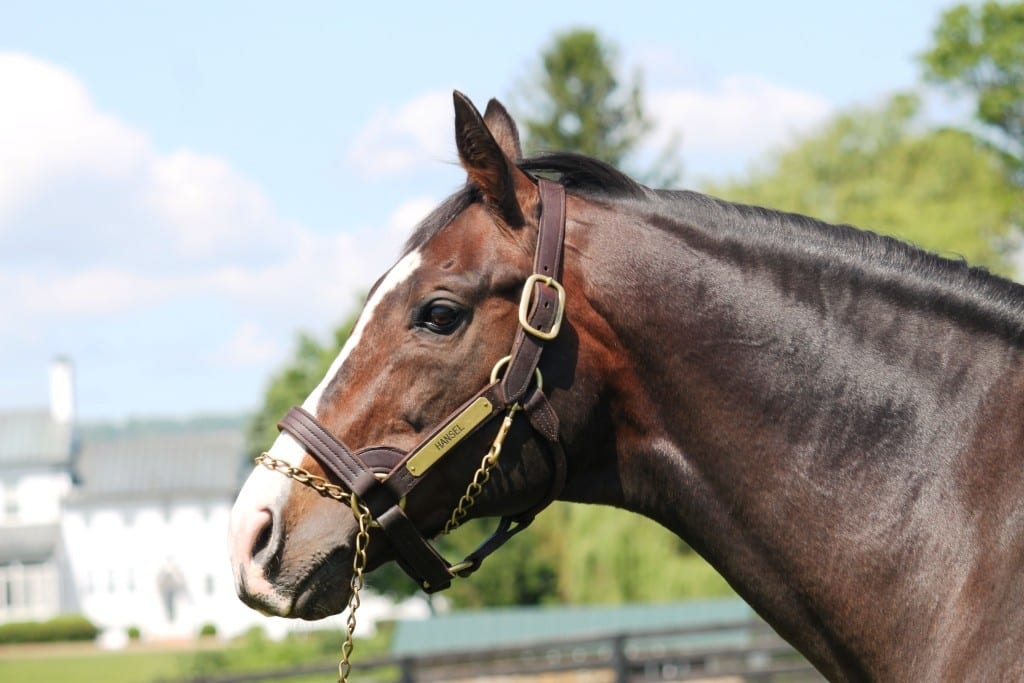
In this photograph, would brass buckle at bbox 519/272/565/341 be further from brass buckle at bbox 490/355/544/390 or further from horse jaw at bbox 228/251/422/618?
horse jaw at bbox 228/251/422/618

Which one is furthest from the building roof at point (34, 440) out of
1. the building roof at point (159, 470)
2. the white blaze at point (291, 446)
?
the white blaze at point (291, 446)

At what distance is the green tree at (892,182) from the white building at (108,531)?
51.6 metres

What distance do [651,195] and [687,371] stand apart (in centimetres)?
46

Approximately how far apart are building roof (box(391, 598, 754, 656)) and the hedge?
46.7 meters

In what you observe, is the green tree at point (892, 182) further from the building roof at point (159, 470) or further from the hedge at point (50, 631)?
the building roof at point (159, 470)

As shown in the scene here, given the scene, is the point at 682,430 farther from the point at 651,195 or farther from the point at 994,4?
the point at 994,4

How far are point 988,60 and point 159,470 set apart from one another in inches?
2868

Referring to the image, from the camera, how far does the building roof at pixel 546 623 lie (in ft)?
77.4

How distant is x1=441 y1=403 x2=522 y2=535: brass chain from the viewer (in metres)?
2.81

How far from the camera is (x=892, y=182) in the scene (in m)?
40.3

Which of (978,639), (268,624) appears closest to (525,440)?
(978,639)

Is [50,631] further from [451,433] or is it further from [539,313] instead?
[539,313]

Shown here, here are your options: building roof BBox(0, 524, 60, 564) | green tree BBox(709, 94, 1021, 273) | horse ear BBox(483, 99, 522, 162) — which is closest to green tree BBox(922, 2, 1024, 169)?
green tree BBox(709, 94, 1021, 273)

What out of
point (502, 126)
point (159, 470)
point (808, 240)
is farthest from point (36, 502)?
point (808, 240)
